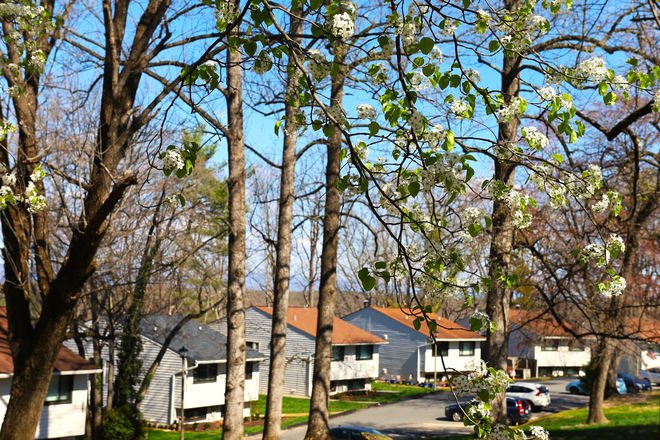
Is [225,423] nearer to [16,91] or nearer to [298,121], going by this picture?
[16,91]

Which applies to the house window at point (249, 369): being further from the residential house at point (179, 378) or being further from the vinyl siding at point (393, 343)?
the vinyl siding at point (393, 343)

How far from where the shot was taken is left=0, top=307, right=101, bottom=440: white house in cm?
2097

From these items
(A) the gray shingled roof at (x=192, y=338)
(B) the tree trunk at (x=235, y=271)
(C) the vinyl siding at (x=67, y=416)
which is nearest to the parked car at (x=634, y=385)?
(A) the gray shingled roof at (x=192, y=338)

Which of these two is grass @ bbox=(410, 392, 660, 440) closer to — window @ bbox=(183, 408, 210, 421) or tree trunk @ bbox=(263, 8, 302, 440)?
tree trunk @ bbox=(263, 8, 302, 440)

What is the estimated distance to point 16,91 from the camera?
21.9ft

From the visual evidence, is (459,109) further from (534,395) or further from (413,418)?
(534,395)

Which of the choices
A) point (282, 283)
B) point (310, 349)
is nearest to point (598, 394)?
point (282, 283)

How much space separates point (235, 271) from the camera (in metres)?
12.2

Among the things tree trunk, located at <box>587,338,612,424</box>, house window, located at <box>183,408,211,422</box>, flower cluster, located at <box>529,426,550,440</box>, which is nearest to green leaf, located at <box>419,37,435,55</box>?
flower cluster, located at <box>529,426,550,440</box>

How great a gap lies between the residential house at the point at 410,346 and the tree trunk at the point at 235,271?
109 feet

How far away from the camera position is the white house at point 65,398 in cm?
2097

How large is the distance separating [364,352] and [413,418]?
12.4 meters

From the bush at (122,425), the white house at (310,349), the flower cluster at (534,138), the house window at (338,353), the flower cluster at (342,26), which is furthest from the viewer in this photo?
the house window at (338,353)

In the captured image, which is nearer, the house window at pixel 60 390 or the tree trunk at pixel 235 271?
the tree trunk at pixel 235 271
